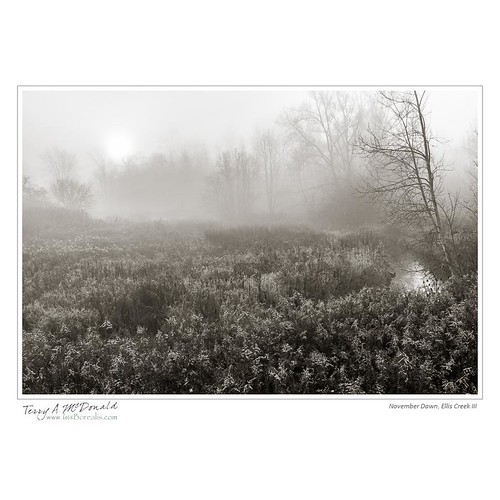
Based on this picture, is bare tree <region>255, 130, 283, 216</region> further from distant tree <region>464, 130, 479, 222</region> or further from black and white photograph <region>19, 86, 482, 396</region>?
distant tree <region>464, 130, 479, 222</region>

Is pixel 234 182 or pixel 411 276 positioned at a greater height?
pixel 234 182

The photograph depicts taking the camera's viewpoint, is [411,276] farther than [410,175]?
No

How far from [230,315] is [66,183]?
4.18 meters

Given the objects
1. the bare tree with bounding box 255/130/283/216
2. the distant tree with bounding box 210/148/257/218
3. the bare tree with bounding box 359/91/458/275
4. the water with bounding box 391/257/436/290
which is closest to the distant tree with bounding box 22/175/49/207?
the distant tree with bounding box 210/148/257/218

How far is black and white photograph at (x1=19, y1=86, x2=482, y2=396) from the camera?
3871 mm

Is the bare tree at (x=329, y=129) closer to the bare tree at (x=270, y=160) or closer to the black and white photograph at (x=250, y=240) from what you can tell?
the black and white photograph at (x=250, y=240)

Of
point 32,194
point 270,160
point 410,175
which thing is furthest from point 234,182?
point 32,194

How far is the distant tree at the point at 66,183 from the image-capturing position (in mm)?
5531

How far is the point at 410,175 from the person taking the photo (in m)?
6.01

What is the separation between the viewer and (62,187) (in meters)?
5.86

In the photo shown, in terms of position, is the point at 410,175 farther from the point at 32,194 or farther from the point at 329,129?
the point at 32,194

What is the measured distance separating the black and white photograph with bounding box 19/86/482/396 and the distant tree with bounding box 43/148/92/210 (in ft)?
0.10

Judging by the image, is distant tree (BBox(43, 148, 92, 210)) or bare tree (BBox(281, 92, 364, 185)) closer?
bare tree (BBox(281, 92, 364, 185))

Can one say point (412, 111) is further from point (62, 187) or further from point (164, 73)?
point (62, 187)
